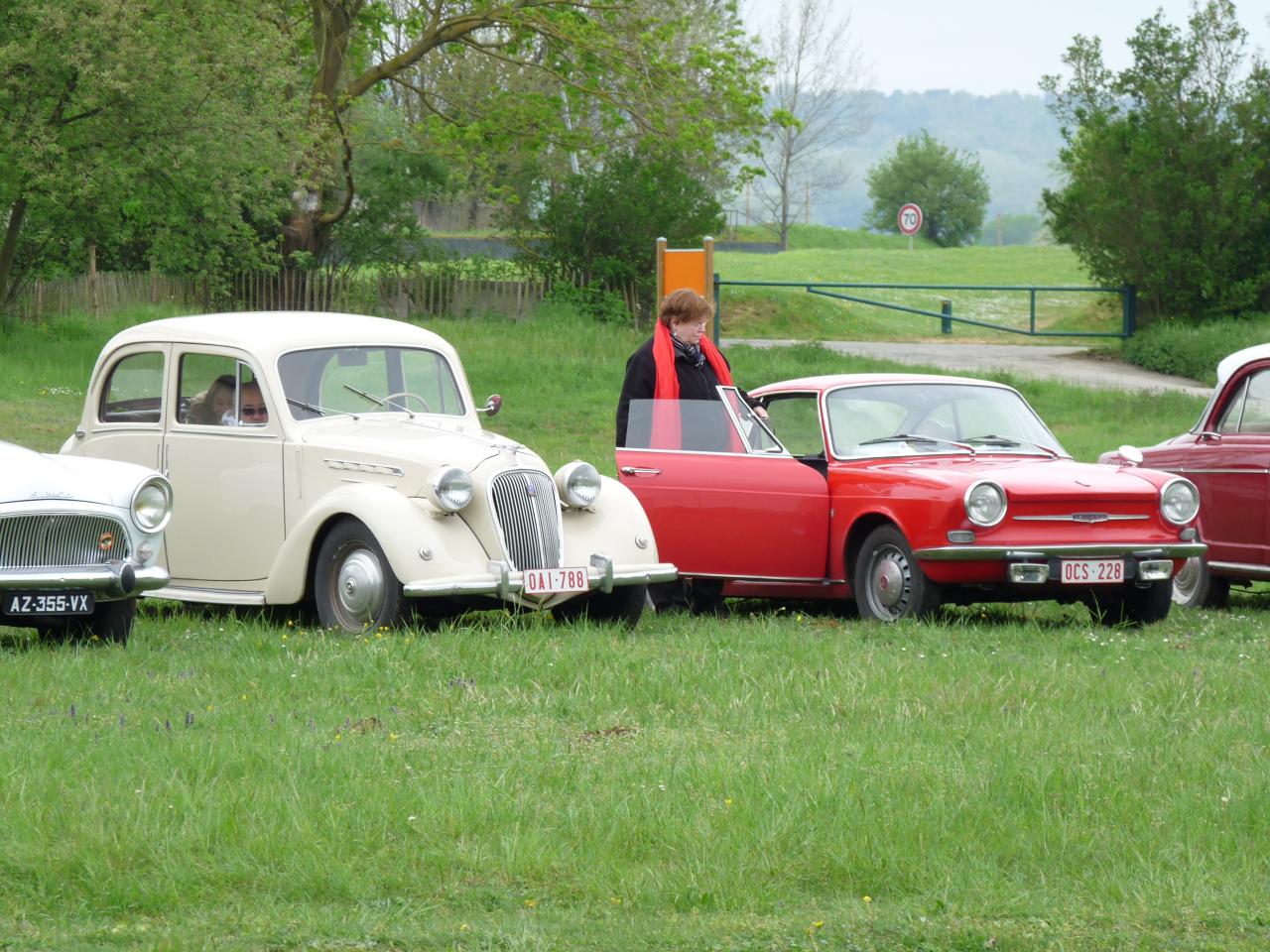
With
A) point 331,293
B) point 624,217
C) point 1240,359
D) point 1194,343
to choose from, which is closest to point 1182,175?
point 1194,343

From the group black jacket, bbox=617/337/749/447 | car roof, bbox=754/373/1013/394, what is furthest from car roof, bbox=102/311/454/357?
car roof, bbox=754/373/1013/394

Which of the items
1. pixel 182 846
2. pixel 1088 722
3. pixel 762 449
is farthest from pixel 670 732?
pixel 762 449

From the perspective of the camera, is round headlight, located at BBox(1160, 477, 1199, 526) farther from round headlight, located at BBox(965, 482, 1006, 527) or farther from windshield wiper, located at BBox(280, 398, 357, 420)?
windshield wiper, located at BBox(280, 398, 357, 420)

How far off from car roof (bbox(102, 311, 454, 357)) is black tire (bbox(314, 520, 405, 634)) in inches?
54.0

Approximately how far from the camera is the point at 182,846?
A: 17.3ft

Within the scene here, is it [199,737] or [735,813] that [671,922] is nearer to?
[735,813]

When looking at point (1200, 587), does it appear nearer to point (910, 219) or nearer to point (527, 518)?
point (527, 518)

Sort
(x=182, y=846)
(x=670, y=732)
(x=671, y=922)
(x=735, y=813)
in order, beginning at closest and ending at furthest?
(x=671, y=922) < (x=182, y=846) < (x=735, y=813) < (x=670, y=732)

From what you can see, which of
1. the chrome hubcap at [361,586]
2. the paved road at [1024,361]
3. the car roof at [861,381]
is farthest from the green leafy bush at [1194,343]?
the chrome hubcap at [361,586]

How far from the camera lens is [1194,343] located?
30.0 m

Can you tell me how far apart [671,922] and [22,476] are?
16.0 ft

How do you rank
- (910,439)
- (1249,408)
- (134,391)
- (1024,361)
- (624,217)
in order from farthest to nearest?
1. (624,217)
2. (1024,361)
3. (1249,408)
4. (910,439)
5. (134,391)

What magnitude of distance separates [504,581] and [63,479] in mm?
2199

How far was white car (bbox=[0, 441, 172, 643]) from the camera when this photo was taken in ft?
27.5
